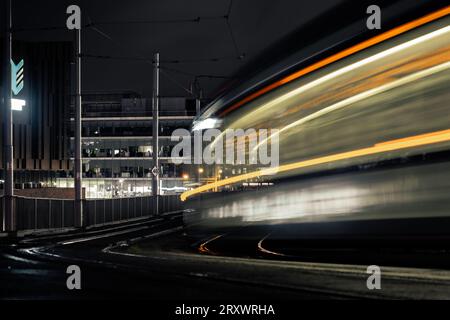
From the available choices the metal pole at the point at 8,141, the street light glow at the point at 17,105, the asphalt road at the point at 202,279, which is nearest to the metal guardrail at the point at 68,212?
the metal pole at the point at 8,141

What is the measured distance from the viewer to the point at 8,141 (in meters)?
21.5

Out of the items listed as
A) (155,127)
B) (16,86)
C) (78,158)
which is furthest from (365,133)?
(155,127)

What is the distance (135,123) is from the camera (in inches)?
3578

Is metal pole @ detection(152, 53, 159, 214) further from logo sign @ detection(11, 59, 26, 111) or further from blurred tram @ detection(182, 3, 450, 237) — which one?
blurred tram @ detection(182, 3, 450, 237)

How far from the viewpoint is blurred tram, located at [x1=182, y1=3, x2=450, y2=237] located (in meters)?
8.45

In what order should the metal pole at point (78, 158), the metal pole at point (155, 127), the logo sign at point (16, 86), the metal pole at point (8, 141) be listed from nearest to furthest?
the metal pole at point (8, 141), the logo sign at point (16, 86), the metal pole at point (78, 158), the metal pole at point (155, 127)

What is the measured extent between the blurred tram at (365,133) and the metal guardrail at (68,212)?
1346cm

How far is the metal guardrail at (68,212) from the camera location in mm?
24391

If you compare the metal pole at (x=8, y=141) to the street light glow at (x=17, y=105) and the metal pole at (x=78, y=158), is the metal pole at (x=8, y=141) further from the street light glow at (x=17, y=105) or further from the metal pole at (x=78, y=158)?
the metal pole at (x=78, y=158)

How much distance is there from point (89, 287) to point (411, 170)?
4739mm

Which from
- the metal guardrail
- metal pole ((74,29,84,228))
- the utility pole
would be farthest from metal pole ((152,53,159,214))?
metal pole ((74,29,84,228))

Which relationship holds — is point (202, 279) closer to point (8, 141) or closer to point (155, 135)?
point (8, 141)

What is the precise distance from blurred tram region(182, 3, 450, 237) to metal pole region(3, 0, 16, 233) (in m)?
10.9
